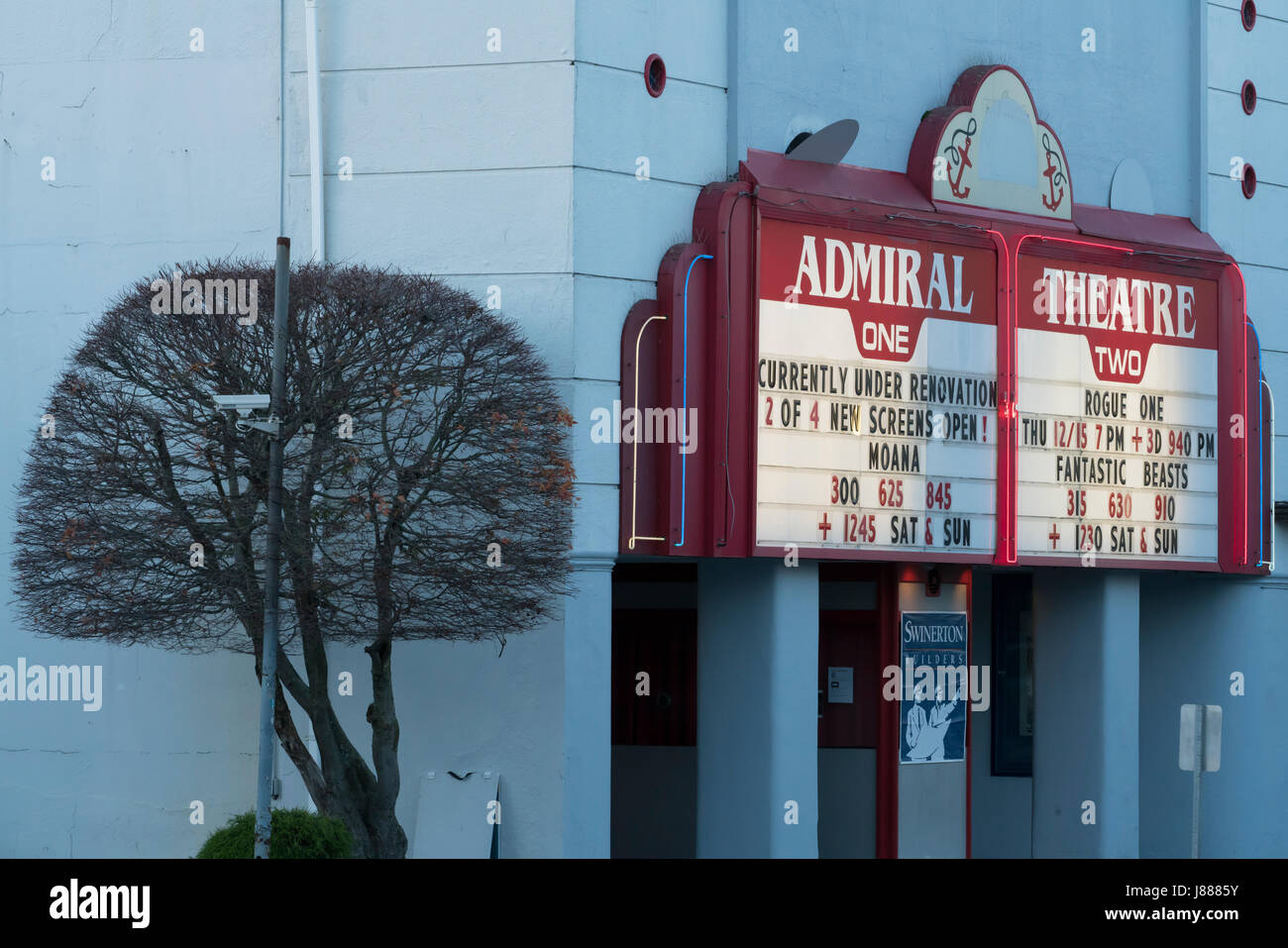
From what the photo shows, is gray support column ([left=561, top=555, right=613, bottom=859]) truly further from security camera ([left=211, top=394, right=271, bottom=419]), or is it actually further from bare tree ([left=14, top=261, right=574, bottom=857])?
security camera ([left=211, top=394, right=271, bottom=419])

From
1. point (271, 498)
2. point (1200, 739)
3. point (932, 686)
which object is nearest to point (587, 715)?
point (271, 498)

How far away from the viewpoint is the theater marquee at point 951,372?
595 inches

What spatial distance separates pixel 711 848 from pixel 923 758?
9.23 ft

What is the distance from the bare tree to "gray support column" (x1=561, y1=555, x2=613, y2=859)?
1064mm

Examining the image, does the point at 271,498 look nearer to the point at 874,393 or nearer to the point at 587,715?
the point at 587,715

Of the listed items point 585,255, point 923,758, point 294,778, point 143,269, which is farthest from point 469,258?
point 923,758

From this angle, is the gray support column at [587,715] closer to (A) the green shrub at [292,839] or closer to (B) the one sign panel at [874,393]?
(B) the one sign panel at [874,393]

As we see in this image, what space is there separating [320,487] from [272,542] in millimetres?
1407

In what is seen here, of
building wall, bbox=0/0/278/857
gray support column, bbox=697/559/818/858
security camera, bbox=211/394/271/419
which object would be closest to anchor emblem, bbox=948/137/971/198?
gray support column, bbox=697/559/818/858

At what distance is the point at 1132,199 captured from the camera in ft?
60.5

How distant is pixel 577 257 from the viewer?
581 inches

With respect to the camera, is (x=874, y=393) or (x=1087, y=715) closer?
(x=874, y=393)

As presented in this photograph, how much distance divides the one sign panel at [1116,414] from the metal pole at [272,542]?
794 centimetres

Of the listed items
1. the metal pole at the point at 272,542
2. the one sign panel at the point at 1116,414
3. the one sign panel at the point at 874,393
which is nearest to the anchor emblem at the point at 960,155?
the one sign panel at the point at 874,393
